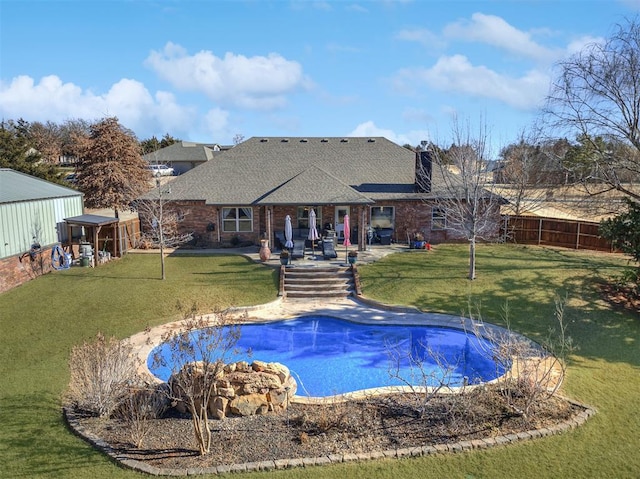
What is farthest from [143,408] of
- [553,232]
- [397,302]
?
[553,232]

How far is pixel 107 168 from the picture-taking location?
100ft

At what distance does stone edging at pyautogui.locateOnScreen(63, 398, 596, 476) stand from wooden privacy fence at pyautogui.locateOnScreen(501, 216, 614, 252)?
1855 centimetres

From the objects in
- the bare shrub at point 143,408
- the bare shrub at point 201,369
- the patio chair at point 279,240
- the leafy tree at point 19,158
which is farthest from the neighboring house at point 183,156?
the bare shrub at point 201,369

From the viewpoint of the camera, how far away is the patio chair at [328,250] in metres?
22.8

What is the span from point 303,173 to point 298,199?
3.23 metres

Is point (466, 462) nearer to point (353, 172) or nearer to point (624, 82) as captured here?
point (624, 82)

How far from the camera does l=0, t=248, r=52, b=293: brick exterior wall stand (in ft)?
62.3

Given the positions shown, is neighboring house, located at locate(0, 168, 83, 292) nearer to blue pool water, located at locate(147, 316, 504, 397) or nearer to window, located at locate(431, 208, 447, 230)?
blue pool water, located at locate(147, 316, 504, 397)

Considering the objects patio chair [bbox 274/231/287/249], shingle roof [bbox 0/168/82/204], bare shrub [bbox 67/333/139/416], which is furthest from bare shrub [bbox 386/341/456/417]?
shingle roof [bbox 0/168/82/204]

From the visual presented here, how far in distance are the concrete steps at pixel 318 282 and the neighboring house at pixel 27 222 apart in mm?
11253

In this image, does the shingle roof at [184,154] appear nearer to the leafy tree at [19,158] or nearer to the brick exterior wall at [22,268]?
the leafy tree at [19,158]

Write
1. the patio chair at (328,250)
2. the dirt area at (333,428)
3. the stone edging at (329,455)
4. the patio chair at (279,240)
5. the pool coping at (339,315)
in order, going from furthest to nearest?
1. the patio chair at (279,240)
2. the patio chair at (328,250)
3. the pool coping at (339,315)
4. the dirt area at (333,428)
5. the stone edging at (329,455)

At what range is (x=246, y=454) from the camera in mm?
8633

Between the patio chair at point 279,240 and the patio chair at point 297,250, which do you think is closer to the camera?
the patio chair at point 297,250
